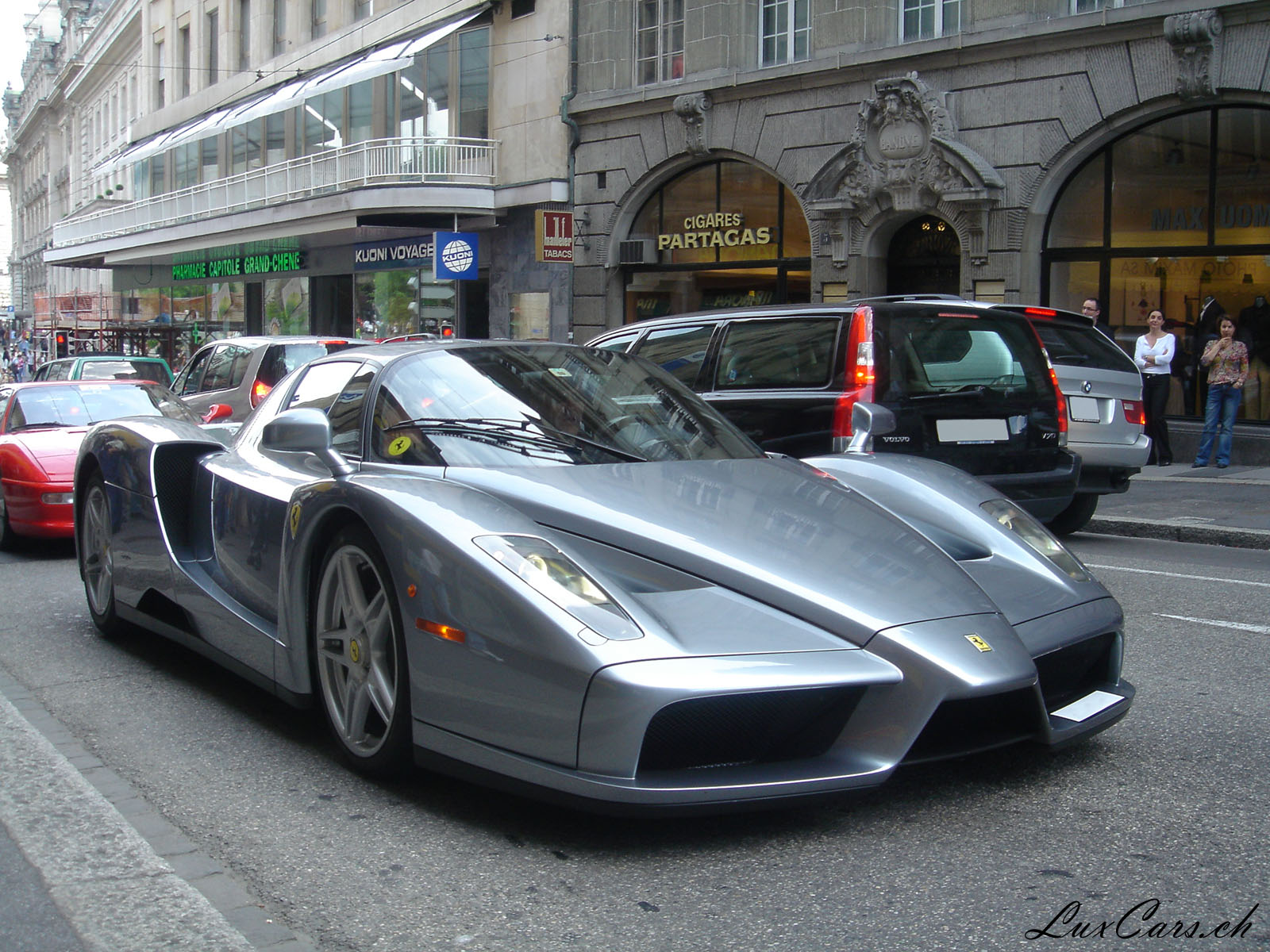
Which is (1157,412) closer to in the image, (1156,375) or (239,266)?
(1156,375)

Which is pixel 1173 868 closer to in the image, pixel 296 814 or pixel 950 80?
pixel 296 814

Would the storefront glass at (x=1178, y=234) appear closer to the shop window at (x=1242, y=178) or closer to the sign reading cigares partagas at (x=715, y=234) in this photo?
the shop window at (x=1242, y=178)

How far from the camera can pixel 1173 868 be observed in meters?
3.10

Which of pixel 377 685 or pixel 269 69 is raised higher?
pixel 269 69

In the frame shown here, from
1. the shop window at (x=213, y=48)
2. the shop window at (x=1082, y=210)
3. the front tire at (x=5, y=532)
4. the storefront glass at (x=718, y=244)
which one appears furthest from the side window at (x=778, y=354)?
the shop window at (x=213, y=48)

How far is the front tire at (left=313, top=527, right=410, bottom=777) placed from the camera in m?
3.68

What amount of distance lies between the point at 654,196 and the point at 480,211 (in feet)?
13.2

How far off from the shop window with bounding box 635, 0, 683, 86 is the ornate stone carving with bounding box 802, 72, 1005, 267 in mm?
4213

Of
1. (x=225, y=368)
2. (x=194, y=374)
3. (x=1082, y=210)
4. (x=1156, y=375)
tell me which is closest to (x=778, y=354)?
(x=225, y=368)

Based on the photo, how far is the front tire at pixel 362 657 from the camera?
145 inches

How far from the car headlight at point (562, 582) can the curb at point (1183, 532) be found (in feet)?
26.0

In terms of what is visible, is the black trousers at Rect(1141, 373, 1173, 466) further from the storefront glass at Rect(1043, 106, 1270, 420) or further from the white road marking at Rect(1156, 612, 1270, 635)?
the white road marking at Rect(1156, 612, 1270, 635)

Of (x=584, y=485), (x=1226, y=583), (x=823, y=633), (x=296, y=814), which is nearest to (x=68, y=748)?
(x=296, y=814)

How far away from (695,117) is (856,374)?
14.1 m
